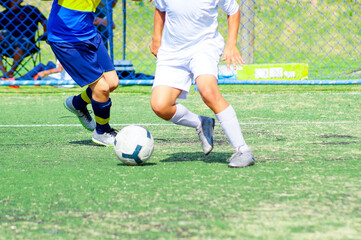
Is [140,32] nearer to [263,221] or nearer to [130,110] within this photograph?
[130,110]

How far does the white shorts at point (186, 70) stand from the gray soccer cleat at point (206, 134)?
0.24 m

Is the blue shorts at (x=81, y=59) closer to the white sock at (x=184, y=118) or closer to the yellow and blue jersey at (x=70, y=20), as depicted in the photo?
the yellow and blue jersey at (x=70, y=20)

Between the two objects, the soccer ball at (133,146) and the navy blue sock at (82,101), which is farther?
the navy blue sock at (82,101)

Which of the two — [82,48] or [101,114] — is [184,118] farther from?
[82,48]

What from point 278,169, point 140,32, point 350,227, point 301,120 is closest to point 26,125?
point 301,120

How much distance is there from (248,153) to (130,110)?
3370 millimetres

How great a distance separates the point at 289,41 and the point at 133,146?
46.4 ft

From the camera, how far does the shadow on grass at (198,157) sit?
4129mm

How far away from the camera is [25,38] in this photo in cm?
1025

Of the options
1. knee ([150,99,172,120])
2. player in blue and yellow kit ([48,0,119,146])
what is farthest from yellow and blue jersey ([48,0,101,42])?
knee ([150,99,172,120])

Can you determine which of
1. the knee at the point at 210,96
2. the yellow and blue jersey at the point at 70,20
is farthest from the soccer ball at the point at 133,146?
the yellow and blue jersey at the point at 70,20

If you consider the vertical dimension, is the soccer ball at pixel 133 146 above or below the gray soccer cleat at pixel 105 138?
above

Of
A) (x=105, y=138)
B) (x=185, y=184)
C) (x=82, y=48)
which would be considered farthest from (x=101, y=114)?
(x=185, y=184)

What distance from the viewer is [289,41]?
17469 mm
